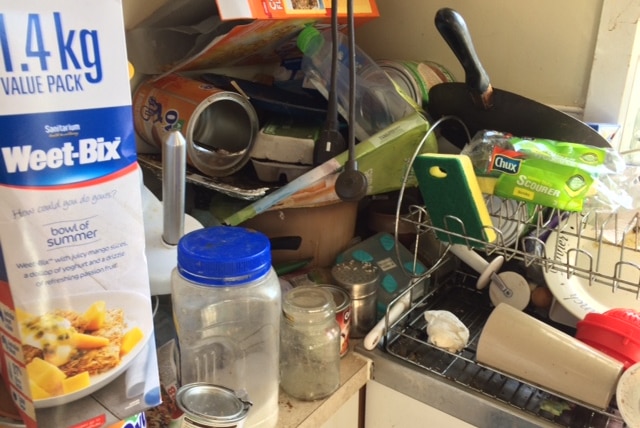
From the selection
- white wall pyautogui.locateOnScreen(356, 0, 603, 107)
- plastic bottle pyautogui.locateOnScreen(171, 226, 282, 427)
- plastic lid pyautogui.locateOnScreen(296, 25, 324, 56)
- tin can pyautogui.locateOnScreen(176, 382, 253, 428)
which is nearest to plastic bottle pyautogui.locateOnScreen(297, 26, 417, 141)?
plastic lid pyautogui.locateOnScreen(296, 25, 324, 56)

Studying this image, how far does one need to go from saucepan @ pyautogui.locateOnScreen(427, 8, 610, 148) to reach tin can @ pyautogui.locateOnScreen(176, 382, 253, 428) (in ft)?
1.60

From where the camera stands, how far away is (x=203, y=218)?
2.78 ft

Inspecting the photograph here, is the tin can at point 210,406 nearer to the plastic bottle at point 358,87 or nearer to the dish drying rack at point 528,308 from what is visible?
the dish drying rack at point 528,308

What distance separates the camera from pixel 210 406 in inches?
22.7

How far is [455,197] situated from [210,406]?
0.35 meters

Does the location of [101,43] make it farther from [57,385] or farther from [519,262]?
[519,262]

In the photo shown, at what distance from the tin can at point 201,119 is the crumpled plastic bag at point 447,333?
354 mm

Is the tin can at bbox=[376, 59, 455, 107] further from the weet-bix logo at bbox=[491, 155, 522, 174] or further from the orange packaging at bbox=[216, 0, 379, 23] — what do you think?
the weet-bix logo at bbox=[491, 155, 522, 174]

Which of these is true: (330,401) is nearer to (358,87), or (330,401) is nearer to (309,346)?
(309,346)

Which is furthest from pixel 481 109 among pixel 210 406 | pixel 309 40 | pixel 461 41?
pixel 210 406

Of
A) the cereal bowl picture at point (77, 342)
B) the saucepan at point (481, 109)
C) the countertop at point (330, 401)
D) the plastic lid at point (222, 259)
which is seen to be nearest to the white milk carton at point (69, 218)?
the cereal bowl picture at point (77, 342)

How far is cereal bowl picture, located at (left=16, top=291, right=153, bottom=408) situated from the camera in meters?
0.42

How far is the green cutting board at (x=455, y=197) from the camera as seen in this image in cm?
68

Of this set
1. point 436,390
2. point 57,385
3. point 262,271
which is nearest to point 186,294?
point 262,271
